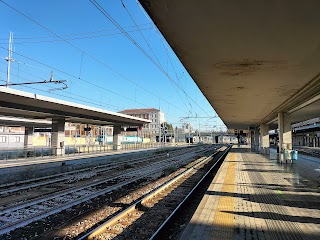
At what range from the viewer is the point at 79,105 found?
27.0 meters

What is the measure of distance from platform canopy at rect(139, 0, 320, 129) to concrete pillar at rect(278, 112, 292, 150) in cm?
898

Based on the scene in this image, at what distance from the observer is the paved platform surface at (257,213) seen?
5.08m

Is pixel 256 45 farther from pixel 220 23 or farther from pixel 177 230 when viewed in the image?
pixel 177 230

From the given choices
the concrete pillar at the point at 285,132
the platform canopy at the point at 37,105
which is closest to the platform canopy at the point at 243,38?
the concrete pillar at the point at 285,132

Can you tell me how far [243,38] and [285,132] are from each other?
Result: 49.3 ft

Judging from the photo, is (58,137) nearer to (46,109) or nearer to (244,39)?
(46,109)

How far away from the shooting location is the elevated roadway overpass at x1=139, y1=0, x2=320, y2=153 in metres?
4.73

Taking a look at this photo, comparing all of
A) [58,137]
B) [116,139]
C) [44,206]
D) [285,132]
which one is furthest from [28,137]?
[44,206]

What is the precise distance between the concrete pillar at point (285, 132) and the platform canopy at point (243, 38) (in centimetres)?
898

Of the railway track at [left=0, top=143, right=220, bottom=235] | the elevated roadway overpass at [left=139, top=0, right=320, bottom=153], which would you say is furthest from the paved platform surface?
the railway track at [left=0, top=143, right=220, bottom=235]

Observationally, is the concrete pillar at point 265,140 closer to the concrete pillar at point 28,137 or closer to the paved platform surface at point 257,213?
the paved platform surface at point 257,213

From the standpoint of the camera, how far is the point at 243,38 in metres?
6.15

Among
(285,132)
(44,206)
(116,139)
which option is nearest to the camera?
(44,206)

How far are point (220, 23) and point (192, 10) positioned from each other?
2.68 feet
